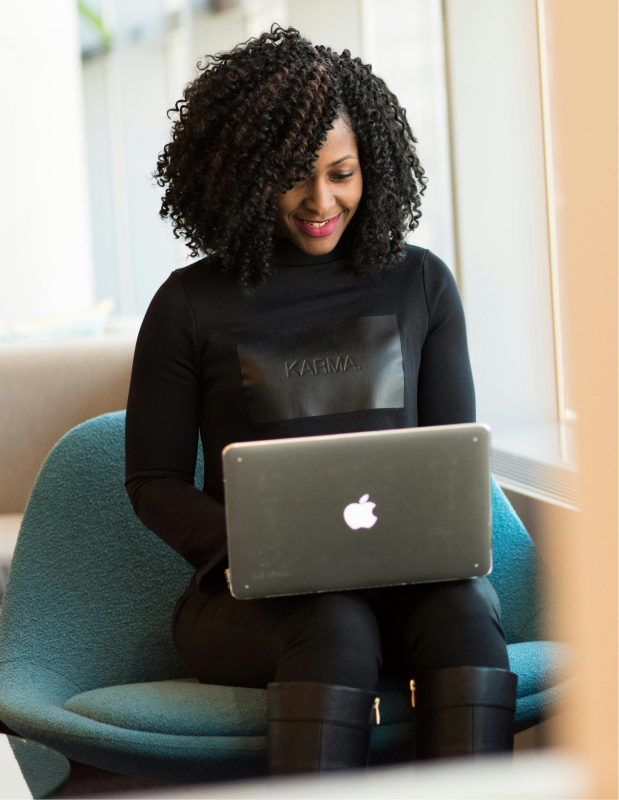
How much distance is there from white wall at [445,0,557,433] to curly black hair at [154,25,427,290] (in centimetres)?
92

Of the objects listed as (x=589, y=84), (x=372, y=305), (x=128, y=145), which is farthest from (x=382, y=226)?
(x=128, y=145)

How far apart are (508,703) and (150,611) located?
2.03ft

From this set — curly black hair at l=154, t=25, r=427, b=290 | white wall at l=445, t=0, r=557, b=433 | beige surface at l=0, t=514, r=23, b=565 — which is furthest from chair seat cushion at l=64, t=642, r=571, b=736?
white wall at l=445, t=0, r=557, b=433

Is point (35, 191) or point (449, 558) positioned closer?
point (449, 558)

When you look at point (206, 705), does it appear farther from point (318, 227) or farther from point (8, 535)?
point (8, 535)

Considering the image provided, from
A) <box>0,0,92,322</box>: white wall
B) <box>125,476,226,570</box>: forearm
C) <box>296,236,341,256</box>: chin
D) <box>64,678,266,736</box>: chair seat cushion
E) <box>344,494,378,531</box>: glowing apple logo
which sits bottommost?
<box>64,678,266,736</box>: chair seat cushion

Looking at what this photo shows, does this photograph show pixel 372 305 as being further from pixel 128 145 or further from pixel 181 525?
pixel 128 145

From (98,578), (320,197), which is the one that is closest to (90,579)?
(98,578)

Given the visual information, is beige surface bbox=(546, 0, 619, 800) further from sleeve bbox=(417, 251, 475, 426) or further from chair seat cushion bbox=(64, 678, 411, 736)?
sleeve bbox=(417, 251, 475, 426)

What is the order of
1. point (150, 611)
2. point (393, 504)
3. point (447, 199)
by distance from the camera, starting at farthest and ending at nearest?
1. point (447, 199)
2. point (150, 611)
3. point (393, 504)

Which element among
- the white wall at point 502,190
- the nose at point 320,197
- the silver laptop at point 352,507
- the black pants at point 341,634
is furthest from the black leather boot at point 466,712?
the white wall at point 502,190

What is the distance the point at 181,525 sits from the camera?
1.17 meters

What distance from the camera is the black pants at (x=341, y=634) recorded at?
102 centimetres

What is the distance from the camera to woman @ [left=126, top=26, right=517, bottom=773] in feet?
3.76
